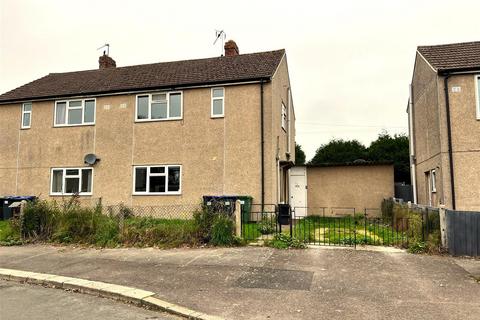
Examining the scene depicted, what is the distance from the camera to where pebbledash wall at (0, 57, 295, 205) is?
1512 cm

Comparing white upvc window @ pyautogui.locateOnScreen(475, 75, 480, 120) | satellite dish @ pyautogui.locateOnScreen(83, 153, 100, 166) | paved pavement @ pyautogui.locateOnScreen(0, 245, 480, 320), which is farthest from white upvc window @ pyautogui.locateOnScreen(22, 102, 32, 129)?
white upvc window @ pyautogui.locateOnScreen(475, 75, 480, 120)

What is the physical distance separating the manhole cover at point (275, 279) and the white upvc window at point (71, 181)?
37.8 feet

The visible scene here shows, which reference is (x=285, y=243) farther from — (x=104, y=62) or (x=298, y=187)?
(x=104, y=62)

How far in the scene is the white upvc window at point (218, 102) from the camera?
1565 cm

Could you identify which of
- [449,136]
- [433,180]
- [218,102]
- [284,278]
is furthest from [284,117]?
[284,278]

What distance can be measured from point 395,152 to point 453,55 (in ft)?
81.4

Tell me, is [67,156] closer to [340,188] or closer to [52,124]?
[52,124]

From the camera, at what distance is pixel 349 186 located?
61.7 ft

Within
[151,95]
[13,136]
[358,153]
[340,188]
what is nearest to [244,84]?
[151,95]

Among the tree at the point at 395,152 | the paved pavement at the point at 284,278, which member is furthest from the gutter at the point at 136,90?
the tree at the point at 395,152

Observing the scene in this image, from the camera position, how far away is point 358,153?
4266 cm

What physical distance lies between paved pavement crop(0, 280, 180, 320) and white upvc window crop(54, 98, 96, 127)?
38.1 feet

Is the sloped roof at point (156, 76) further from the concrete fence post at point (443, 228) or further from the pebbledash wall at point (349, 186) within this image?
the concrete fence post at point (443, 228)

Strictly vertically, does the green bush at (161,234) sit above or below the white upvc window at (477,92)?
below
